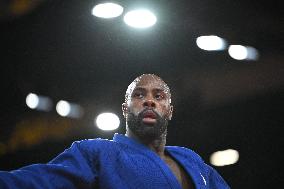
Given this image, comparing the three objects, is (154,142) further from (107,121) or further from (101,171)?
(107,121)

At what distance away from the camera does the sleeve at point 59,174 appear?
5.59ft

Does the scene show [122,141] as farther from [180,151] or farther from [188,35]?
[188,35]

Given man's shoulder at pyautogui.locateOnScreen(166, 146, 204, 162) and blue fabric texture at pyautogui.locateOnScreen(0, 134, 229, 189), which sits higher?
man's shoulder at pyautogui.locateOnScreen(166, 146, 204, 162)

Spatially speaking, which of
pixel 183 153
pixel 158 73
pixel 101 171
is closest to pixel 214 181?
pixel 183 153

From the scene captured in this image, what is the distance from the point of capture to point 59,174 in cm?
183

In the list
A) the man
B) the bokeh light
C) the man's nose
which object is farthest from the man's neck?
the bokeh light

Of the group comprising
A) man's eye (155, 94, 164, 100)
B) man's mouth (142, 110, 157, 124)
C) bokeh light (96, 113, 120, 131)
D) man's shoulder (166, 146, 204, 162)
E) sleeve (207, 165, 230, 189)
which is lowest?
sleeve (207, 165, 230, 189)

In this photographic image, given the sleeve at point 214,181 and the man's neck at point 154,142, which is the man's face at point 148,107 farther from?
the sleeve at point 214,181

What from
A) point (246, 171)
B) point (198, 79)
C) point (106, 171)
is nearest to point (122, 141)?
point (106, 171)

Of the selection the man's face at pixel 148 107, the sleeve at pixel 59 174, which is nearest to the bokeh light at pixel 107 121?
the man's face at pixel 148 107

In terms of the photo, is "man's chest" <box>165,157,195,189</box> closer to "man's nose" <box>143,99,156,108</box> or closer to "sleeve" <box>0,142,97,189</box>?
"man's nose" <box>143,99,156,108</box>

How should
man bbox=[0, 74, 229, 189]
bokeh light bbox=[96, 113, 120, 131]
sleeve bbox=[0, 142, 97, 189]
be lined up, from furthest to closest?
bokeh light bbox=[96, 113, 120, 131]
man bbox=[0, 74, 229, 189]
sleeve bbox=[0, 142, 97, 189]

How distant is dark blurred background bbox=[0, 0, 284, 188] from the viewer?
12.1ft

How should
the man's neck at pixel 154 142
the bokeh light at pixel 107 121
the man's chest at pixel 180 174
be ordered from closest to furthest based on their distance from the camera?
the man's chest at pixel 180 174 < the man's neck at pixel 154 142 < the bokeh light at pixel 107 121
